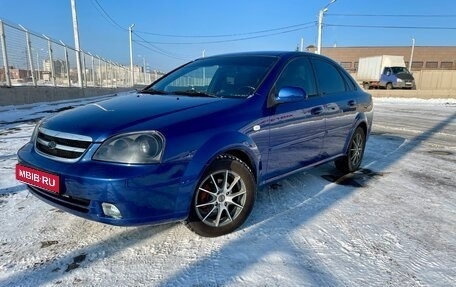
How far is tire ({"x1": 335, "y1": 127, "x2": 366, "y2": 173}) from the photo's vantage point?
477 centimetres

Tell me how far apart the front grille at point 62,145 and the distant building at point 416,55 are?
A: 2658 inches

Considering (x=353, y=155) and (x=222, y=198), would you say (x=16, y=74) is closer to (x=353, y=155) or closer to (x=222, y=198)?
(x=353, y=155)

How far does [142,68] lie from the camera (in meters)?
42.8

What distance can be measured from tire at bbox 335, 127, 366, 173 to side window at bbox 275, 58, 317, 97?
1257 millimetres

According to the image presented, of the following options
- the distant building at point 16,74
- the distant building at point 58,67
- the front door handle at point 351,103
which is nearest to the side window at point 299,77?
the front door handle at point 351,103

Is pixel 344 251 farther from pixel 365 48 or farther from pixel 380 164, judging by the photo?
pixel 365 48

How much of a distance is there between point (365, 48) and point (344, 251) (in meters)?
72.3

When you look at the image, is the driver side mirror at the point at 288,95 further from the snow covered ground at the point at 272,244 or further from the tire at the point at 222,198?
the snow covered ground at the point at 272,244

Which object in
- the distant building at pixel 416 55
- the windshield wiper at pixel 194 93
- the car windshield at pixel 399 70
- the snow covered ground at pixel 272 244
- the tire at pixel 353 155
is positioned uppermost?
→ the distant building at pixel 416 55

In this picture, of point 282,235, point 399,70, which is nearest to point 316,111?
point 282,235

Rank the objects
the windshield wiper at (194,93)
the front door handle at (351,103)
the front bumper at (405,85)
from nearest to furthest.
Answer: the windshield wiper at (194,93) < the front door handle at (351,103) < the front bumper at (405,85)

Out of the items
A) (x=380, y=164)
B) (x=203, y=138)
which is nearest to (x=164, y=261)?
(x=203, y=138)

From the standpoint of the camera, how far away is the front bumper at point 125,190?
7.57ft

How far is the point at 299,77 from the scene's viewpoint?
3.79m
